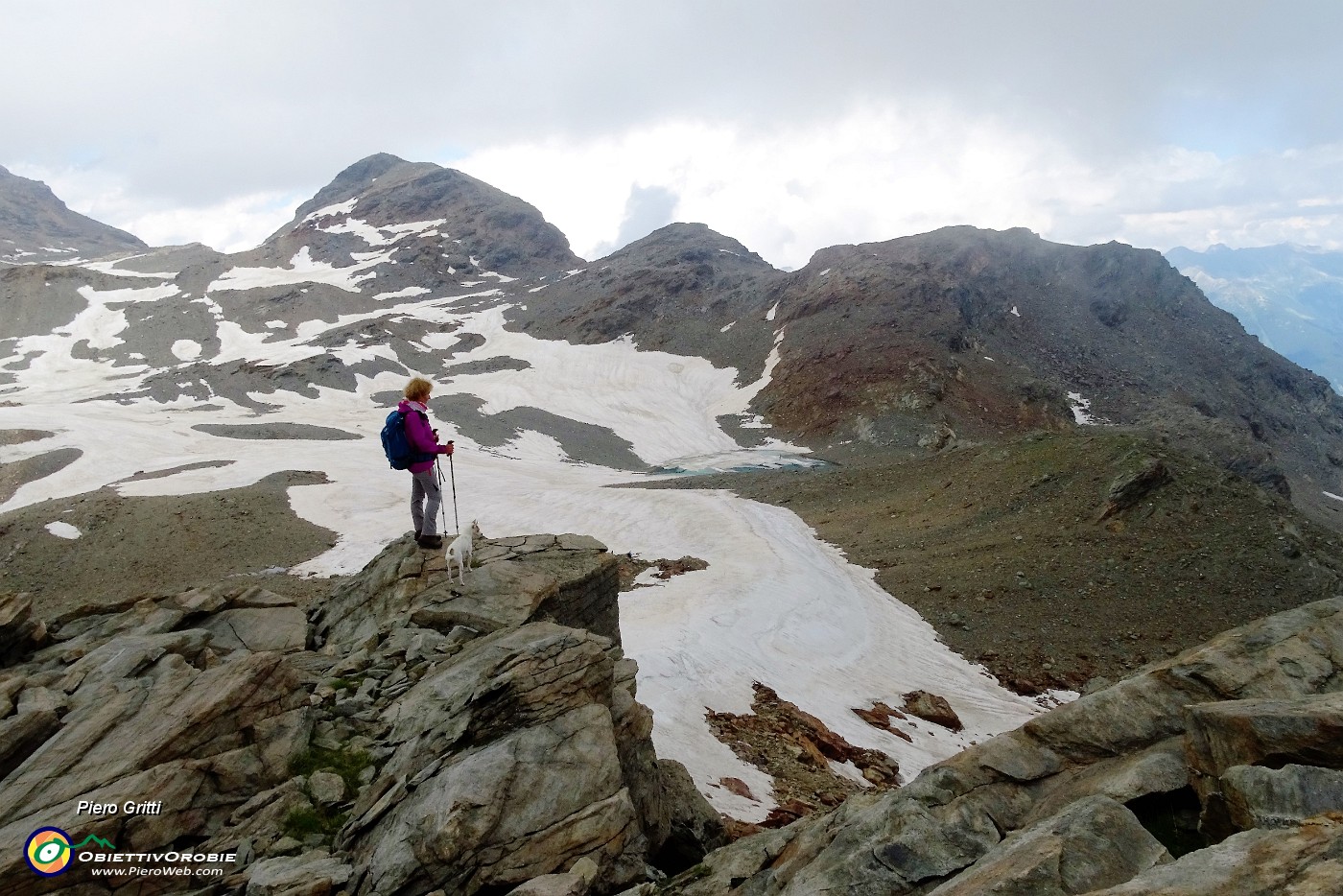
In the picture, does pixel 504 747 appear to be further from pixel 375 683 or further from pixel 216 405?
pixel 216 405

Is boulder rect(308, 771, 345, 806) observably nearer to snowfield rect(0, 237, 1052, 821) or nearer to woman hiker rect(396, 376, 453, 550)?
woman hiker rect(396, 376, 453, 550)

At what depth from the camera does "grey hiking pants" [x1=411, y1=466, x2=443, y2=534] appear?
44.1 ft

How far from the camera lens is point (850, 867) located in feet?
19.2

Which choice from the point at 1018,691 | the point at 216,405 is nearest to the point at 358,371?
the point at 216,405

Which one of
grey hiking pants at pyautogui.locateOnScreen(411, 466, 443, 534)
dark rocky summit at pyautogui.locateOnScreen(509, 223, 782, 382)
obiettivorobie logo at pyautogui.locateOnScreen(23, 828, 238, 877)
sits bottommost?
obiettivorobie logo at pyautogui.locateOnScreen(23, 828, 238, 877)

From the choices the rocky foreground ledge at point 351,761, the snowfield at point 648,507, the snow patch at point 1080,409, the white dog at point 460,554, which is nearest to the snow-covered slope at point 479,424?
the snowfield at point 648,507

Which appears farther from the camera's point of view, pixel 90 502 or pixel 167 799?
pixel 90 502

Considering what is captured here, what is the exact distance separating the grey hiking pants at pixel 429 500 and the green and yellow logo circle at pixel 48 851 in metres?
7.23

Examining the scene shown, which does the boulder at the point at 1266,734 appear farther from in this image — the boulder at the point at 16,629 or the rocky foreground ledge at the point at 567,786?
the boulder at the point at 16,629

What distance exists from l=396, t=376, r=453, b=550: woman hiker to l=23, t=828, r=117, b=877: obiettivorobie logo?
665 centimetres

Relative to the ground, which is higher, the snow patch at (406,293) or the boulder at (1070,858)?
the snow patch at (406,293)

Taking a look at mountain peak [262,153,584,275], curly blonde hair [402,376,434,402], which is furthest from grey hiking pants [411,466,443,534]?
mountain peak [262,153,584,275]

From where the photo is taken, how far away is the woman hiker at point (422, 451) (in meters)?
12.3

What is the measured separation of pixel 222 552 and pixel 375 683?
25290mm
